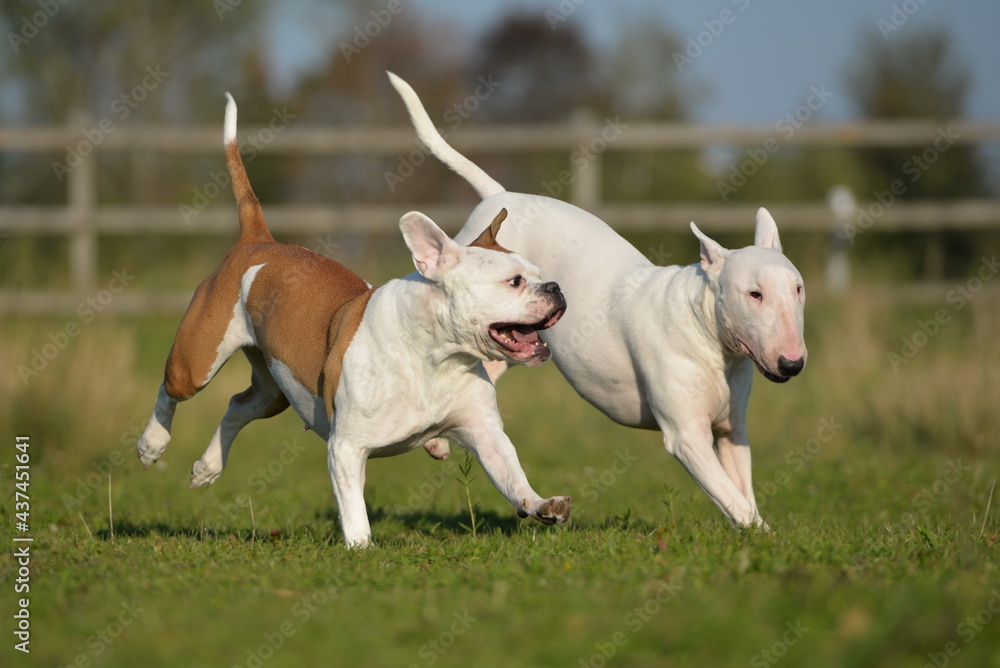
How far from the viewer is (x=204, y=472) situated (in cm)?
699

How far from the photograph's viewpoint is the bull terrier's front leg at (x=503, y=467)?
17.3ft

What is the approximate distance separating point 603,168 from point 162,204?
30.8 feet

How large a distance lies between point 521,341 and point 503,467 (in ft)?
2.08

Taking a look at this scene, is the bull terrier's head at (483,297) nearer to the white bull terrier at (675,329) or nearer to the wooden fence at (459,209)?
the white bull terrier at (675,329)

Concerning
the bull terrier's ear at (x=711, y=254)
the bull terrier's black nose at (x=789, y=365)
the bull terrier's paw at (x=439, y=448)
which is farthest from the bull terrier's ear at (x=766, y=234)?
the bull terrier's paw at (x=439, y=448)

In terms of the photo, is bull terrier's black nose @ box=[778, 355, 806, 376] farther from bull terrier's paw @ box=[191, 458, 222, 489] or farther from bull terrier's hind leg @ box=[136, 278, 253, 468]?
bull terrier's paw @ box=[191, 458, 222, 489]

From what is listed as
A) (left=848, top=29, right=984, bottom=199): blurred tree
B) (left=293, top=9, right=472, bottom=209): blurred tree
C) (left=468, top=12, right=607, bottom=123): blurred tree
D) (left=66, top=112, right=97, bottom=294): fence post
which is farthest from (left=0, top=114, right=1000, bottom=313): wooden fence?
(left=468, top=12, right=607, bottom=123): blurred tree

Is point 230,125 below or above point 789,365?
above

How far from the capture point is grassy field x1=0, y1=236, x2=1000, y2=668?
365 centimetres

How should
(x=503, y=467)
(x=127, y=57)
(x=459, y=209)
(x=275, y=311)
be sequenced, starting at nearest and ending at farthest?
(x=503, y=467) < (x=275, y=311) < (x=459, y=209) < (x=127, y=57)

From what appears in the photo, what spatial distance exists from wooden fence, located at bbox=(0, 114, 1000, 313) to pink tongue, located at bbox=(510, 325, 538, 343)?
28.0 feet

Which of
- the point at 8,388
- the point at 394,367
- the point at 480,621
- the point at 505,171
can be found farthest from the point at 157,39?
the point at 480,621

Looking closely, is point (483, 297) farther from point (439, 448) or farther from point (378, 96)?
point (378, 96)

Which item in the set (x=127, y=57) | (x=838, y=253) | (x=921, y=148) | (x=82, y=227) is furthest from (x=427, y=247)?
(x=127, y=57)
